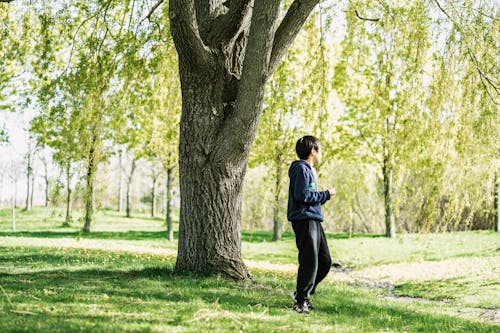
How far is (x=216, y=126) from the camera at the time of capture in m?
7.09

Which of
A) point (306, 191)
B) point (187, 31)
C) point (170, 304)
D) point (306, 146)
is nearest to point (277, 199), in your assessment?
point (187, 31)

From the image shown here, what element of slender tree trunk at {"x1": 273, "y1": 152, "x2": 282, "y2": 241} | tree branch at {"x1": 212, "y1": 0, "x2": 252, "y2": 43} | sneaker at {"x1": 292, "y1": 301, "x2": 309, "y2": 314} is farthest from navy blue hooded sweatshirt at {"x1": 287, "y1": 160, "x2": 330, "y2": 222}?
slender tree trunk at {"x1": 273, "y1": 152, "x2": 282, "y2": 241}

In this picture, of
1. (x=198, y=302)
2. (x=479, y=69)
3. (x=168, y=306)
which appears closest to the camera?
(x=168, y=306)

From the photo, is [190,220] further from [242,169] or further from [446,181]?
[446,181]

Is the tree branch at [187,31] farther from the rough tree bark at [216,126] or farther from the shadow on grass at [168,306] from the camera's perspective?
the shadow on grass at [168,306]

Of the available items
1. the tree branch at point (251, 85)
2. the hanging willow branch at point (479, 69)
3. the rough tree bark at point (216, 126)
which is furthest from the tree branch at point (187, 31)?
the hanging willow branch at point (479, 69)

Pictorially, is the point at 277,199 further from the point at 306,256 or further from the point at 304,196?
the point at 304,196

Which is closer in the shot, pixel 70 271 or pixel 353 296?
pixel 353 296

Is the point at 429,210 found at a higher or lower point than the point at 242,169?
lower

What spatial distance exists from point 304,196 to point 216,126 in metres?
2.37

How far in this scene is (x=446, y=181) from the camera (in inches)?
329

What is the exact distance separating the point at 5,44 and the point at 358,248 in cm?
1397

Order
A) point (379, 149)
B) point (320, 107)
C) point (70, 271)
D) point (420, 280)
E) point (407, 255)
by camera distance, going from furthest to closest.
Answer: point (379, 149), point (407, 255), point (420, 280), point (320, 107), point (70, 271)

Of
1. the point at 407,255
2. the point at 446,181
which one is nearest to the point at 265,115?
the point at 407,255
